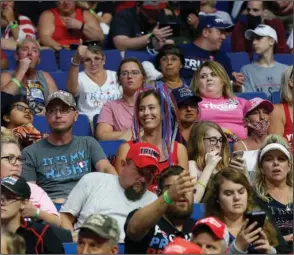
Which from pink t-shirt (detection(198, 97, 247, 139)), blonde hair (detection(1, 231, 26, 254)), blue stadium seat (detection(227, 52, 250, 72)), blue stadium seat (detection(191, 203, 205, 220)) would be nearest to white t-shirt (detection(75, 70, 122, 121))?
pink t-shirt (detection(198, 97, 247, 139))

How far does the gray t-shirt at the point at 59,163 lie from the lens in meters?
8.30

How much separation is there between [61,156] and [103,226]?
2161mm

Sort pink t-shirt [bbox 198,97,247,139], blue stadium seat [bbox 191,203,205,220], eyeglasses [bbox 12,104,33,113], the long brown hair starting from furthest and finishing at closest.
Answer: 1. pink t-shirt [bbox 198,97,247,139]
2. eyeglasses [bbox 12,104,33,113]
3. blue stadium seat [bbox 191,203,205,220]
4. the long brown hair

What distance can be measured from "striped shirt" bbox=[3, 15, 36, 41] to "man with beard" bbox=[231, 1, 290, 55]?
207cm

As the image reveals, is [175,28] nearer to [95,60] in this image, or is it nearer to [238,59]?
[238,59]

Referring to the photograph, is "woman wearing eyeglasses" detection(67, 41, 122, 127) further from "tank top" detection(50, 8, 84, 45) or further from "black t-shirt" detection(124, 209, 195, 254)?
"black t-shirt" detection(124, 209, 195, 254)

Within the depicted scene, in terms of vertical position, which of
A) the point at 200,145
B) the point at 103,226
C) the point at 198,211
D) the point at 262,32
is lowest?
the point at 198,211

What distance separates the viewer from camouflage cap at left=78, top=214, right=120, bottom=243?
20.5ft

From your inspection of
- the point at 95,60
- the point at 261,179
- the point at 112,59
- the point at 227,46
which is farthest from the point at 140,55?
the point at 261,179

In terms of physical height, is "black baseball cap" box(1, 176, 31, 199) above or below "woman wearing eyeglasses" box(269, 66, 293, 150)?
below

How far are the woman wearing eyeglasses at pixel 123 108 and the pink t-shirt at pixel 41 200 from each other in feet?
5.72

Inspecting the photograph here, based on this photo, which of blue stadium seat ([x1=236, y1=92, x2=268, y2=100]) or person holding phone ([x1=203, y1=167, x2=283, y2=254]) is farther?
blue stadium seat ([x1=236, y1=92, x2=268, y2=100])

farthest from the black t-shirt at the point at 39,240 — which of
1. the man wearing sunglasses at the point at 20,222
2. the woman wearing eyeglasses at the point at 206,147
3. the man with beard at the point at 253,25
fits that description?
the man with beard at the point at 253,25

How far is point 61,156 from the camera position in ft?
27.5
